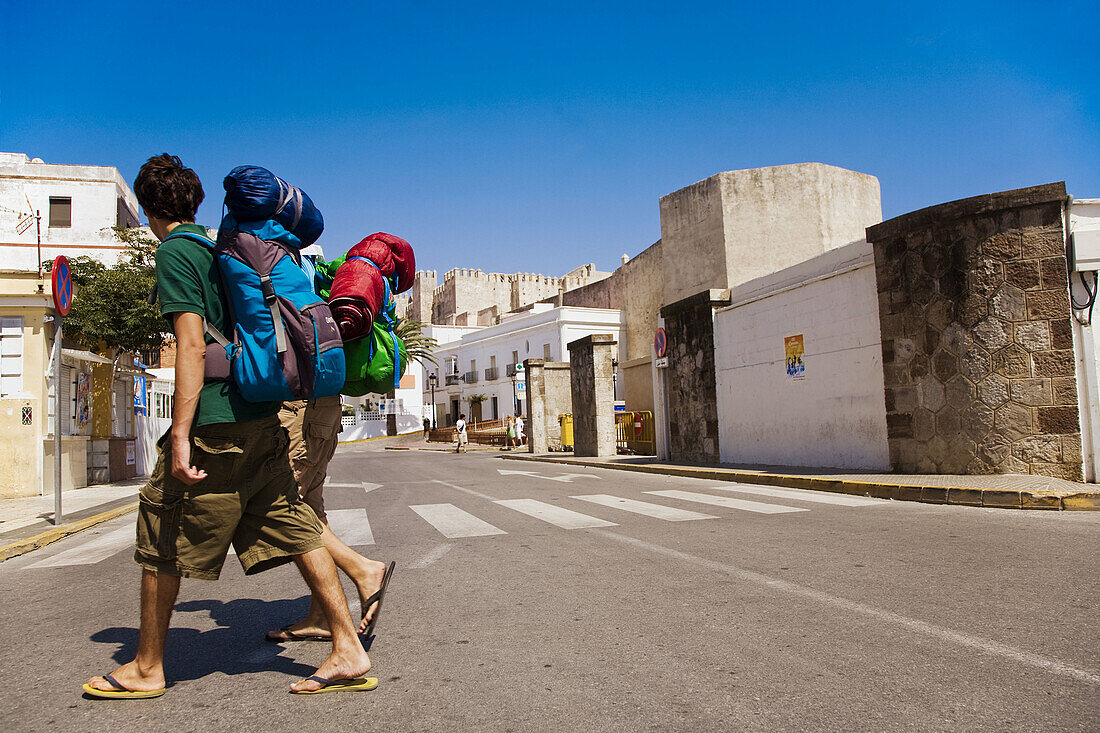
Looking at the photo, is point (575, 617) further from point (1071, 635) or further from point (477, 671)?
point (1071, 635)

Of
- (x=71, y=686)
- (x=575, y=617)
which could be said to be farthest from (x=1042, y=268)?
(x=71, y=686)

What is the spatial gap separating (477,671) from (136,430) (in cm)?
1934

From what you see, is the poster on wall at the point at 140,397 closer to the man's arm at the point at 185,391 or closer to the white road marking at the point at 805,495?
the white road marking at the point at 805,495

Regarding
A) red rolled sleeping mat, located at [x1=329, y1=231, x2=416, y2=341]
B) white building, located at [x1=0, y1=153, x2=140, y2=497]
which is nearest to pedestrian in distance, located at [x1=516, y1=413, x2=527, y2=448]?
white building, located at [x1=0, y1=153, x2=140, y2=497]

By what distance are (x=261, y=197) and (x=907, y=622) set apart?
3.44 meters

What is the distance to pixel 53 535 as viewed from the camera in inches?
328

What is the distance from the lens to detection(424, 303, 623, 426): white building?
4912 centimetres

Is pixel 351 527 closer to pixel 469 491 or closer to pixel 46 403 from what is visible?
pixel 469 491

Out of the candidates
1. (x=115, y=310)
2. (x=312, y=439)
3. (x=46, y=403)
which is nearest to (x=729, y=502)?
(x=312, y=439)

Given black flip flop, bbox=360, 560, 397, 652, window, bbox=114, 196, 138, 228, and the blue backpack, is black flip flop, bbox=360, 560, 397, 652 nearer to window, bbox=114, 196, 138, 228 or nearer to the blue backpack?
the blue backpack

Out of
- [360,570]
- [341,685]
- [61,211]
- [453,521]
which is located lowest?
[453,521]

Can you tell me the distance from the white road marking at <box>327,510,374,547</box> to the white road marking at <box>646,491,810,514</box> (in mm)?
3910

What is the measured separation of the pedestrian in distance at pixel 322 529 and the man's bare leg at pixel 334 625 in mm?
459

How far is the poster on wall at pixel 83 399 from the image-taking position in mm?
15438
